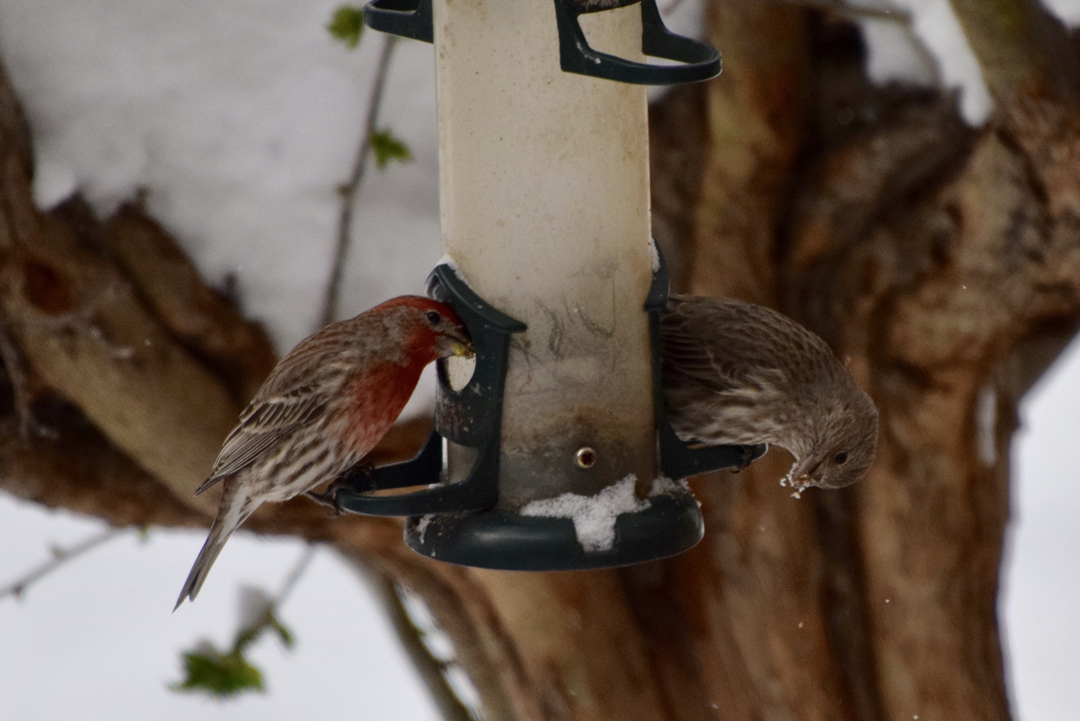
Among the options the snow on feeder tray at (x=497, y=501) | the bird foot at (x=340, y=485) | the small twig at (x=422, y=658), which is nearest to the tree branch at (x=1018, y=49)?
the snow on feeder tray at (x=497, y=501)

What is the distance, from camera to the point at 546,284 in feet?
10.2

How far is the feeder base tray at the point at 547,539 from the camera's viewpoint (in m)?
2.88

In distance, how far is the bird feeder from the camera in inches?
118

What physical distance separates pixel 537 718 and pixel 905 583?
142cm

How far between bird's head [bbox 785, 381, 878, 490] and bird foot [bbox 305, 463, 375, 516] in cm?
115

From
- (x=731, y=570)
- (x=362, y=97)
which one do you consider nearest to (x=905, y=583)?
(x=731, y=570)

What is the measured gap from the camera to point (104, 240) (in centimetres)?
412

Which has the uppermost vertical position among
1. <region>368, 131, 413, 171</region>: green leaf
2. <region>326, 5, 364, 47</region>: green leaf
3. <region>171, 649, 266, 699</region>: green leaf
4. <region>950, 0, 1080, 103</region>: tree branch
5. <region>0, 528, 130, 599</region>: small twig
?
<region>326, 5, 364, 47</region>: green leaf

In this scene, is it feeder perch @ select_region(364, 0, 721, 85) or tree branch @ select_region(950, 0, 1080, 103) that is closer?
feeder perch @ select_region(364, 0, 721, 85)

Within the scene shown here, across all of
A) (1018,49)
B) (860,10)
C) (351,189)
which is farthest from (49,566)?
(1018,49)

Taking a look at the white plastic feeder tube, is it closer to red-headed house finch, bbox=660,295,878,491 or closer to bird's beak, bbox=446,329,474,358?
bird's beak, bbox=446,329,474,358

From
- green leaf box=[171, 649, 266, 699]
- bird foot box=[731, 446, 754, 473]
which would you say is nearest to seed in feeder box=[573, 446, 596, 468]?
bird foot box=[731, 446, 754, 473]

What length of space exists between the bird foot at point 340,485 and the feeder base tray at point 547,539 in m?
0.31

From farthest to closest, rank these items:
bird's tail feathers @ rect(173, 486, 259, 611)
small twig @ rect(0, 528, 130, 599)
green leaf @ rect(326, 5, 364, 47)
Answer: small twig @ rect(0, 528, 130, 599), green leaf @ rect(326, 5, 364, 47), bird's tail feathers @ rect(173, 486, 259, 611)
